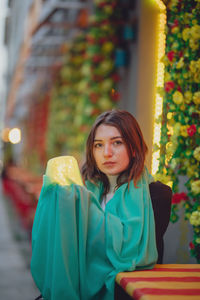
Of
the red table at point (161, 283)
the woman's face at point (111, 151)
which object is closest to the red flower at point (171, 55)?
the woman's face at point (111, 151)

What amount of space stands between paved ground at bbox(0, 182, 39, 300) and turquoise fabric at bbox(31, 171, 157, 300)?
85.7 inches

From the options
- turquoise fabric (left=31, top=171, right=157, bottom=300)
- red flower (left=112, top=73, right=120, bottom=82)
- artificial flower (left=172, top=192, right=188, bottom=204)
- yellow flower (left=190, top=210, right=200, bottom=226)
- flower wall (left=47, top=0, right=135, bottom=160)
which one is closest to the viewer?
turquoise fabric (left=31, top=171, right=157, bottom=300)

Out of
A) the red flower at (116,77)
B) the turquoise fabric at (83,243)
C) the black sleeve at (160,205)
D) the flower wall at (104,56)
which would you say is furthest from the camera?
the red flower at (116,77)

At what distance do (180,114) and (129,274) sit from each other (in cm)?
108

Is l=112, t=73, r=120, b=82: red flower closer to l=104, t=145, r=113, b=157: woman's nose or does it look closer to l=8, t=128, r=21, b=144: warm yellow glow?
l=104, t=145, r=113, b=157: woman's nose

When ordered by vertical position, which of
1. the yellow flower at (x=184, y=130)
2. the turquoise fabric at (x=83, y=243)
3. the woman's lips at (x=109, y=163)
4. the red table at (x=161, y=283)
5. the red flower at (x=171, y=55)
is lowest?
the red table at (x=161, y=283)

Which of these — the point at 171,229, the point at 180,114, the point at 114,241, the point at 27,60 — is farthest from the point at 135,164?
the point at 27,60

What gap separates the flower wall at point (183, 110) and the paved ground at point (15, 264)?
188 cm

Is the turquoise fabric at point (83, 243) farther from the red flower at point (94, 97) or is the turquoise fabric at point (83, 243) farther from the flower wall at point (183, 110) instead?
the red flower at point (94, 97)

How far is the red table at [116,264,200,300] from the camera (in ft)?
4.48

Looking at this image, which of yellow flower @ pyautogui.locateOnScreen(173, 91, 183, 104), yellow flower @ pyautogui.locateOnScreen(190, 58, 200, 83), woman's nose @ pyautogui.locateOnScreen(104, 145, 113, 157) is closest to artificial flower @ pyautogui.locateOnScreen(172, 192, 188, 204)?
yellow flower @ pyautogui.locateOnScreen(173, 91, 183, 104)

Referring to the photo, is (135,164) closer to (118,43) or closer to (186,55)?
(186,55)

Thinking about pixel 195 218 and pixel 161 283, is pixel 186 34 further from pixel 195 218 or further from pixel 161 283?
pixel 161 283

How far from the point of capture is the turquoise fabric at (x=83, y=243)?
1.54m
